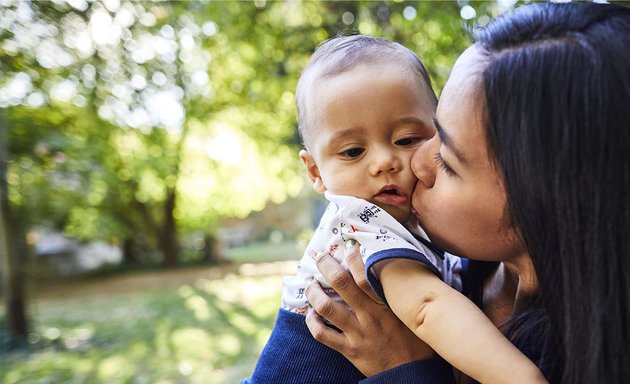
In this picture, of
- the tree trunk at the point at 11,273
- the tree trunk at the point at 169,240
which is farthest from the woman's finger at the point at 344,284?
the tree trunk at the point at 169,240

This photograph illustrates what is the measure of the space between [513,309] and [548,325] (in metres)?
0.22

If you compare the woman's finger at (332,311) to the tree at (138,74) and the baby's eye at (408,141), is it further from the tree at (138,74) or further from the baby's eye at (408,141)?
the tree at (138,74)

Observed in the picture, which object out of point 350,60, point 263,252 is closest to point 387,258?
point 350,60

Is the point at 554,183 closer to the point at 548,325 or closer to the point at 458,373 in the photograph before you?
the point at 548,325

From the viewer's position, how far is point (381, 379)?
119cm

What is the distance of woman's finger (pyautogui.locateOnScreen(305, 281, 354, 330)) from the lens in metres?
1.28

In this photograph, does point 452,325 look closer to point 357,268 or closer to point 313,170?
point 357,268

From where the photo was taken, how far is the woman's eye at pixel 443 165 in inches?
43.7

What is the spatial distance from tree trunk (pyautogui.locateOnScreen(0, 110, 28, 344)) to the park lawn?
0.30m

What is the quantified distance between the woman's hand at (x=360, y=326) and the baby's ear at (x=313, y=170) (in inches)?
15.2

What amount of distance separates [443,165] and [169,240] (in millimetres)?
17020

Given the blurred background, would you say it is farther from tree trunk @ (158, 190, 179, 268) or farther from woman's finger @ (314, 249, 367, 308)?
woman's finger @ (314, 249, 367, 308)

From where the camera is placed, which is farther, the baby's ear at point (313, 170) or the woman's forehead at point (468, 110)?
the baby's ear at point (313, 170)

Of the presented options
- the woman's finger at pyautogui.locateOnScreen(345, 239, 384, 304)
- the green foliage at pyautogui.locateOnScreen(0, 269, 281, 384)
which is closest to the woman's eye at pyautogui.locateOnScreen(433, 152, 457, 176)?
the woman's finger at pyautogui.locateOnScreen(345, 239, 384, 304)
